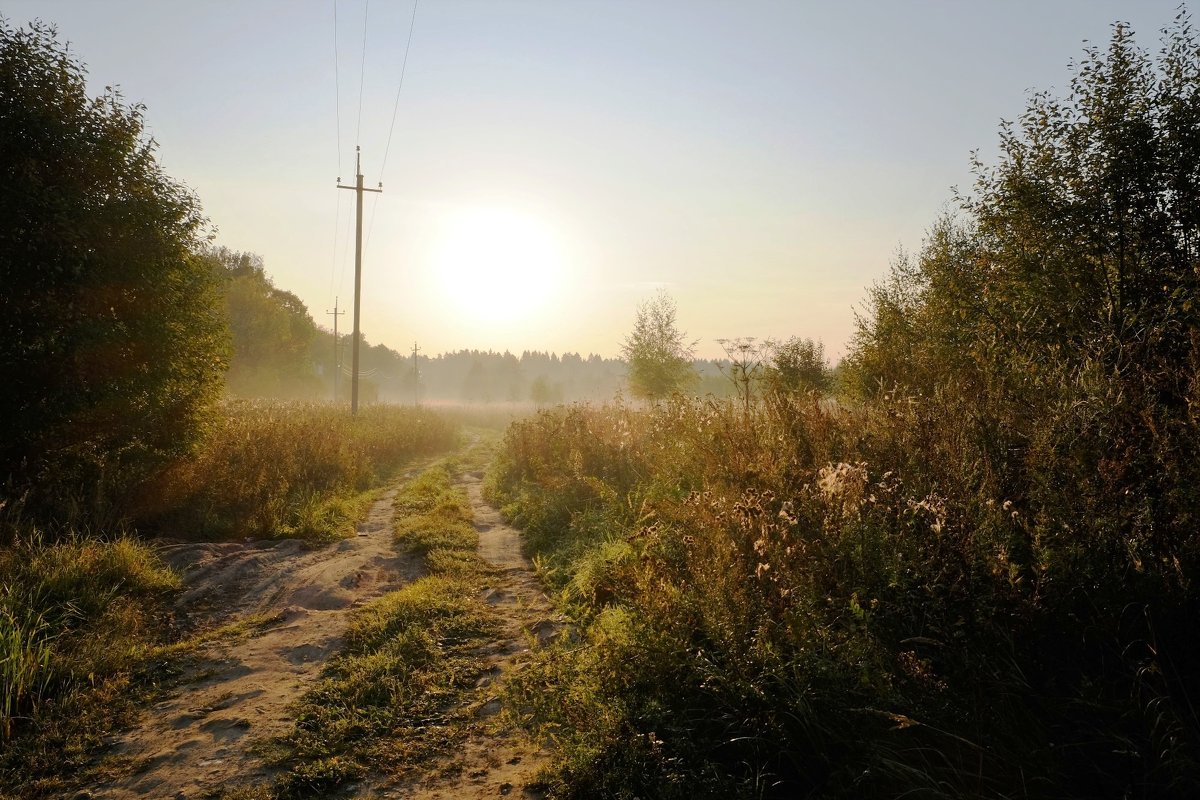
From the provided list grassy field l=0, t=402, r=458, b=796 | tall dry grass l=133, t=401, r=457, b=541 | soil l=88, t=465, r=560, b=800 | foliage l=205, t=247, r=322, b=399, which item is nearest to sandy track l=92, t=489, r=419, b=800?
soil l=88, t=465, r=560, b=800

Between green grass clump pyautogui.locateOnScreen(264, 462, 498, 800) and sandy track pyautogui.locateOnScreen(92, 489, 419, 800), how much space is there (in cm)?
19

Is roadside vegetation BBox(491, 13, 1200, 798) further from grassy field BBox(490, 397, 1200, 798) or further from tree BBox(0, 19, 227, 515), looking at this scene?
tree BBox(0, 19, 227, 515)

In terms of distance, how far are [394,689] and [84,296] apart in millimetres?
7181

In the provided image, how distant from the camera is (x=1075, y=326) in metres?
7.67

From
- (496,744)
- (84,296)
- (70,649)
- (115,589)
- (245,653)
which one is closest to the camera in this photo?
(496,744)

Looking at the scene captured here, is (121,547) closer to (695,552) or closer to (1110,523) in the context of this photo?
(695,552)

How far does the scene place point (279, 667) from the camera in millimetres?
4867

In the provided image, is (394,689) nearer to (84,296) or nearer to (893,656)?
(893,656)

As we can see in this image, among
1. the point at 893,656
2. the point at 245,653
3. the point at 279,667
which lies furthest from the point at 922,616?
the point at 245,653

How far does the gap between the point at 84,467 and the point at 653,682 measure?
27.8ft

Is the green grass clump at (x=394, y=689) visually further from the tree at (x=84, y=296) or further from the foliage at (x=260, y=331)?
the foliage at (x=260, y=331)

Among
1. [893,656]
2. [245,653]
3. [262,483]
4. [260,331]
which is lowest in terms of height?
[245,653]

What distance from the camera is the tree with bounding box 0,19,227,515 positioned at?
7109 millimetres

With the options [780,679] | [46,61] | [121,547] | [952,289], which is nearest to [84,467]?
[121,547]
